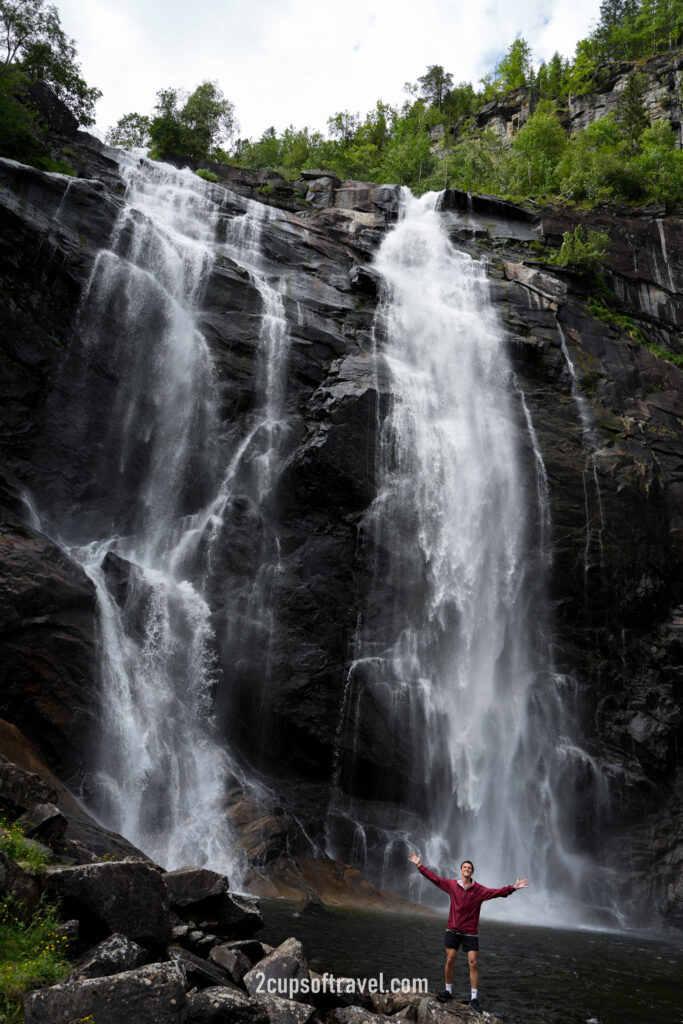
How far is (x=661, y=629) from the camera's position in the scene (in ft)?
67.5

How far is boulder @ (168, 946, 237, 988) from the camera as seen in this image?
18.0 feet

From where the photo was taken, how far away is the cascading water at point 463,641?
1681cm

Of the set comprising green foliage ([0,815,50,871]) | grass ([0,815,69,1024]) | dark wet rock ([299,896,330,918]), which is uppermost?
green foliage ([0,815,50,871])

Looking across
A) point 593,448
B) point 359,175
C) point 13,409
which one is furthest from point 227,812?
point 359,175

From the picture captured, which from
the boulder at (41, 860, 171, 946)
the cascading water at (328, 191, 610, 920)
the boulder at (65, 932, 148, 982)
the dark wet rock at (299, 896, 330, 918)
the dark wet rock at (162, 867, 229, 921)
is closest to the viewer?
the boulder at (65, 932, 148, 982)

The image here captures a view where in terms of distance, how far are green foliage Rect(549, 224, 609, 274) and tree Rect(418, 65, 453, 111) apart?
118ft

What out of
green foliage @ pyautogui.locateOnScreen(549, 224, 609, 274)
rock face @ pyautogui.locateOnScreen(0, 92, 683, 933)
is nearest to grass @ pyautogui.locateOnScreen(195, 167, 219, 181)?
rock face @ pyautogui.locateOnScreen(0, 92, 683, 933)

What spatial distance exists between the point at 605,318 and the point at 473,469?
1139cm

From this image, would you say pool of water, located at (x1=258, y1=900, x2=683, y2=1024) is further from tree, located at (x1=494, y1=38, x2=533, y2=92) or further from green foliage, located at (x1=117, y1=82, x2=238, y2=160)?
tree, located at (x1=494, y1=38, x2=533, y2=92)

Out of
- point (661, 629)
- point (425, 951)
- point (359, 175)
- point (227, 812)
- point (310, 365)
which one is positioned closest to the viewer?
point (425, 951)

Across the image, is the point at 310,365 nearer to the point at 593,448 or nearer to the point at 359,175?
the point at 593,448

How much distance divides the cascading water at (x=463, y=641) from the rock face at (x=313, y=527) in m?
0.49

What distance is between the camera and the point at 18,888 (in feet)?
17.2

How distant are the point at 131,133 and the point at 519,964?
42402mm
